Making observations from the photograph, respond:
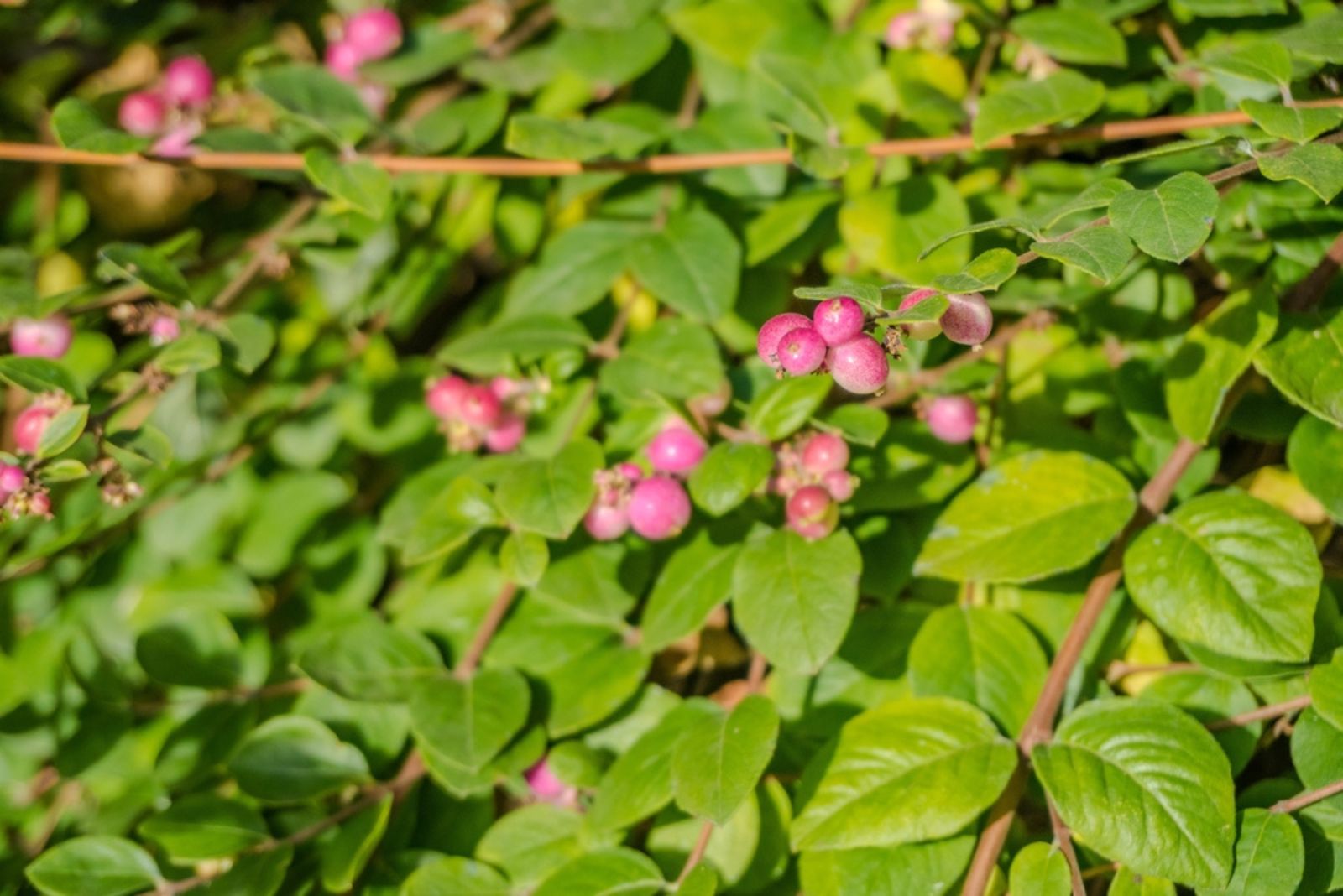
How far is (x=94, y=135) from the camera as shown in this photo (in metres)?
1.42

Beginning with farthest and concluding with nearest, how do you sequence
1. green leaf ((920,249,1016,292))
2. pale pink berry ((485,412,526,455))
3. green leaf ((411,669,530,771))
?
pale pink berry ((485,412,526,455))
green leaf ((411,669,530,771))
green leaf ((920,249,1016,292))

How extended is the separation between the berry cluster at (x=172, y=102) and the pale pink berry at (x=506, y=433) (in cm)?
88

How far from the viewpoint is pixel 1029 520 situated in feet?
4.21

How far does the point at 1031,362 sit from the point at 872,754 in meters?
0.64

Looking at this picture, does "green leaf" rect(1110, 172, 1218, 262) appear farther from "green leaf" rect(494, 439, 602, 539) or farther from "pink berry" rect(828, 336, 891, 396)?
"green leaf" rect(494, 439, 602, 539)

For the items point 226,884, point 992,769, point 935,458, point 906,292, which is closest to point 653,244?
point 935,458

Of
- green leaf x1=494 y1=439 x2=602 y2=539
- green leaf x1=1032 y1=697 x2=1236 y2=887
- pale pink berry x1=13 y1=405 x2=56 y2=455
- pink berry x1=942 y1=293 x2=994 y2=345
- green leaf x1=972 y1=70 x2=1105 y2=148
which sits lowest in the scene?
green leaf x1=1032 y1=697 x2=1236 y2=887

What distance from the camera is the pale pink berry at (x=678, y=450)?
1318 millimetres

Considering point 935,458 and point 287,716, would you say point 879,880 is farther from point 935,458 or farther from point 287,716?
point 287,716

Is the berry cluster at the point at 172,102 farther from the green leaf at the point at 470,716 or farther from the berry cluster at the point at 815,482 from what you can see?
the berry cluster at the point at 815,482

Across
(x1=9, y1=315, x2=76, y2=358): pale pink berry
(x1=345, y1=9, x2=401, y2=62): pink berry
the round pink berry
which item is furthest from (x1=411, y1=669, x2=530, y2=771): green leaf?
(x1=345, y1=9, x2=401, y2=62): pink berry

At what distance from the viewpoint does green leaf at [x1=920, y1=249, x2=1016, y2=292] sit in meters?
0.82

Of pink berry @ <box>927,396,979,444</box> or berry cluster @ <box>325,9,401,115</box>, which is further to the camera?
berry cluster @ <box>325,9,401,115</box>

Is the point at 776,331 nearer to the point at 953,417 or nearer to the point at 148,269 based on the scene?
the point at 953,417
